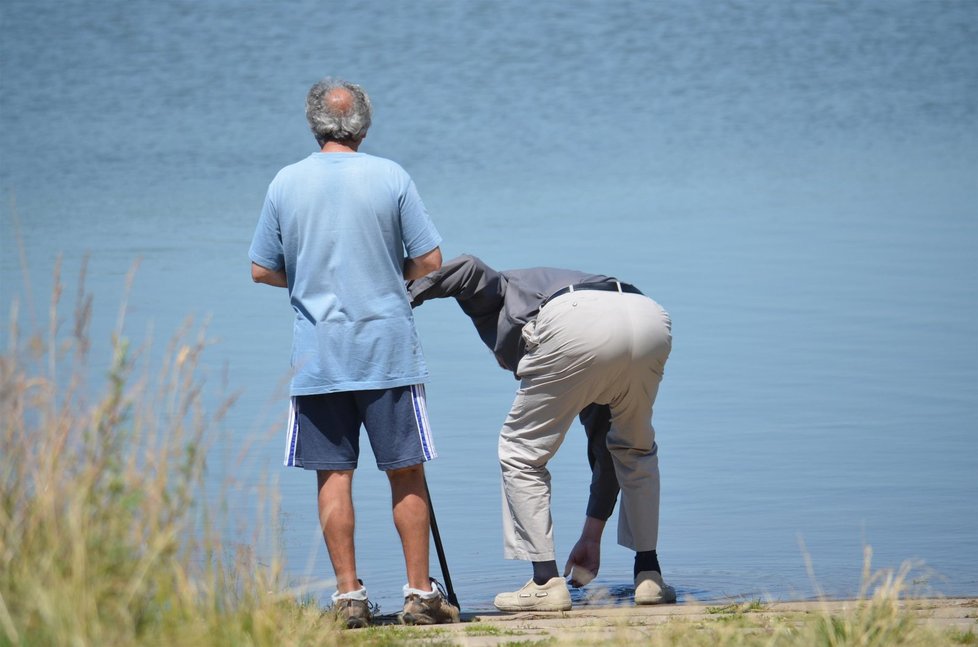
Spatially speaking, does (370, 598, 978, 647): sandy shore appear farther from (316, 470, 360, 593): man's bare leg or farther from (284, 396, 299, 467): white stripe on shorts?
(284, 396, 299, 467): white stripe on shorts

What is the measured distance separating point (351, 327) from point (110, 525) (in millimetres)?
1326

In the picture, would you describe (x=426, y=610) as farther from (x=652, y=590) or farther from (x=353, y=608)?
(x=652, y=590)

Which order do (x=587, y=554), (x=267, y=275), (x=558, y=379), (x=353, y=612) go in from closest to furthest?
(x=353, y=612) < (x=267, y=275) < (x=558, y=379) < (x=587, y=554)

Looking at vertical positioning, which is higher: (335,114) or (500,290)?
(335,114)

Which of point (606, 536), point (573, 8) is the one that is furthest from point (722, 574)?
point (573, 8)

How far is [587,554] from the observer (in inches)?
228

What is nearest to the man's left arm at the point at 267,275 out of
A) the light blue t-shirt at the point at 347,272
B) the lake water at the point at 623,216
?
the light blue t-shirt at the point at 347,272

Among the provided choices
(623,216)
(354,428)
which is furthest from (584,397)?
(623,216)

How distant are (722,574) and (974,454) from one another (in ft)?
7.95

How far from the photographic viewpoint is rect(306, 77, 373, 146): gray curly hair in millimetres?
4949

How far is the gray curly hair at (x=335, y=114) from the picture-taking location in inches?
195

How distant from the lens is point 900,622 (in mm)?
4125

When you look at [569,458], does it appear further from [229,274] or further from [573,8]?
[573,8]

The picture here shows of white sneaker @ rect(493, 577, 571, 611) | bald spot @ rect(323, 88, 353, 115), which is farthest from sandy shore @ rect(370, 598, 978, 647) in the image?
bald spot @ rect(323, 88, 353, 115)
